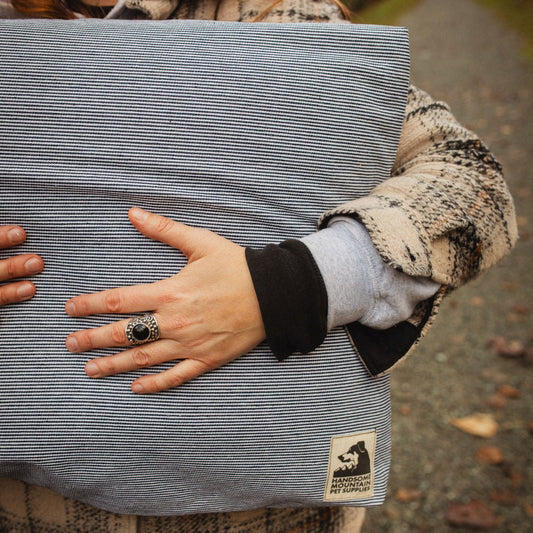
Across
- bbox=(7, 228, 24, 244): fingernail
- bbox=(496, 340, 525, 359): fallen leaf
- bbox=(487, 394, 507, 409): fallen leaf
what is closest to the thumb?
bbox=(7, 228, 24, 244): fingernail

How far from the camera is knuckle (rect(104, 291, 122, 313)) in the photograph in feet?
2.98

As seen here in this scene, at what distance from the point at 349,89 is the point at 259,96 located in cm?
20

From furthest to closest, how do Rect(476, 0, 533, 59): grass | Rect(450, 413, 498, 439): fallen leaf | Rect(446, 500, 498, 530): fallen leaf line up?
Rect(476, 0, 533, 59): grass → Rect(450, 413, 498, 439): fallen leaf → Rect(446, 500, 498, 530): fallen leaf

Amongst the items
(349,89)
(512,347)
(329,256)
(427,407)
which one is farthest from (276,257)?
(512,347)

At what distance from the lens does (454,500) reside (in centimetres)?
226

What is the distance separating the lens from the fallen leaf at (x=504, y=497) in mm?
2191

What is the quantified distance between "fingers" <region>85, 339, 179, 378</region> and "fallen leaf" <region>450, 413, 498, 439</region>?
224cm

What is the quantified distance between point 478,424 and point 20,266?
2544mm

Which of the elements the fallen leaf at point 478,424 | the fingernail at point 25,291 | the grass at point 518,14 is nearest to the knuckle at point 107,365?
the fingernail at point 25,291

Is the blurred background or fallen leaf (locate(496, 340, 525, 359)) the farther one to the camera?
fallen leaf (locate(496, 340, 525, 359))

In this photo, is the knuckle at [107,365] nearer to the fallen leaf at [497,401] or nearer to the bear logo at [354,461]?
the bear logo at [354,461]

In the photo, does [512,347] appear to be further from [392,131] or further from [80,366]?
[80,366]

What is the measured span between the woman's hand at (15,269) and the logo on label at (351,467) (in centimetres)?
73

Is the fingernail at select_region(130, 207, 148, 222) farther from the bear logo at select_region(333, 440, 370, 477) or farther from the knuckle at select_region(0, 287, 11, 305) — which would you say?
the bear logo at select_region(333, 440, 370, 477)
